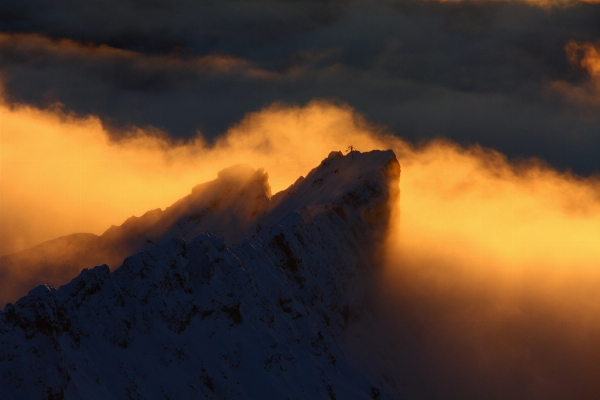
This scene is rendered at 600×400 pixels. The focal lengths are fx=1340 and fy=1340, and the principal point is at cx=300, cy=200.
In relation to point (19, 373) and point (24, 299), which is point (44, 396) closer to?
point (19, 373)

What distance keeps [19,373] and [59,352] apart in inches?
358

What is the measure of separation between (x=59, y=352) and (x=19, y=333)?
6593 millimetres

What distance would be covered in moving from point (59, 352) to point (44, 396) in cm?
1010

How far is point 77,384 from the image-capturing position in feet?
651

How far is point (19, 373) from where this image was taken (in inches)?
7485

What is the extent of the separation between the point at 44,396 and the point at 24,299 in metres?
17.1

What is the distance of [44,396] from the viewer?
18925 cm

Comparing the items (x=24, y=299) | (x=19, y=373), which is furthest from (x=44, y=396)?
(x=24, y=299)

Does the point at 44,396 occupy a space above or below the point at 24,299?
below

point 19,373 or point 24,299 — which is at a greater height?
point 24,299

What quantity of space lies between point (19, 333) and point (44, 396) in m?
11.6

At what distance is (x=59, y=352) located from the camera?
198 meters

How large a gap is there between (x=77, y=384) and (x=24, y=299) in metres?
14.9
